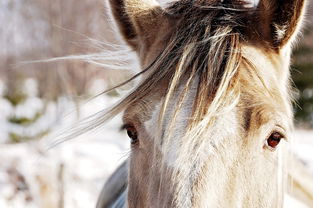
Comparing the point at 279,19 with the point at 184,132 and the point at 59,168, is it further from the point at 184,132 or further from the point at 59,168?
the point at 59,168

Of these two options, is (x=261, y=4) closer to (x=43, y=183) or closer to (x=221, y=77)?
(x=221, y=77)

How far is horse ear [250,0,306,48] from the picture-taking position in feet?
7.48

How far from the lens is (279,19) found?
91.7 inches

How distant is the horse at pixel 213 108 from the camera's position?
6.50 ft

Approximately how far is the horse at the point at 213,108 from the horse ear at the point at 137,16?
0.20 feet

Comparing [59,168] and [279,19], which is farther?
[59,168]

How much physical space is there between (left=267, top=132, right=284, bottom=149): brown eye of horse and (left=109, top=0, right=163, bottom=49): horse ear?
91cm

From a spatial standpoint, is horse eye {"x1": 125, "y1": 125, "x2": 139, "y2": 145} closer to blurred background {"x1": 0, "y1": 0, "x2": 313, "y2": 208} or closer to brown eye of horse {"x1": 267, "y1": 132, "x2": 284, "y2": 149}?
brown eye of horse {"x1": 267, "y1": 132, "x2": 284, "y2": 149}

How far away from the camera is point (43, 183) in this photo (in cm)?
904

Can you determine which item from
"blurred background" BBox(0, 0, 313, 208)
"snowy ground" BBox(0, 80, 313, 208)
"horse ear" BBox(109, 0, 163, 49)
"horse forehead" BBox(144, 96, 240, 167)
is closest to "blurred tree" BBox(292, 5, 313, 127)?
"blurred background" BBox(0, 0, 313, 208)

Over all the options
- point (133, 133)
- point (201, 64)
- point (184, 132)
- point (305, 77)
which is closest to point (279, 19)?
point (201, 64)

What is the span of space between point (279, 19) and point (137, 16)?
2.63 feet

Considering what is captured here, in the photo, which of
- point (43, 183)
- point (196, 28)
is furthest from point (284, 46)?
point (43, 183)

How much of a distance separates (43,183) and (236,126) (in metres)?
7.57
